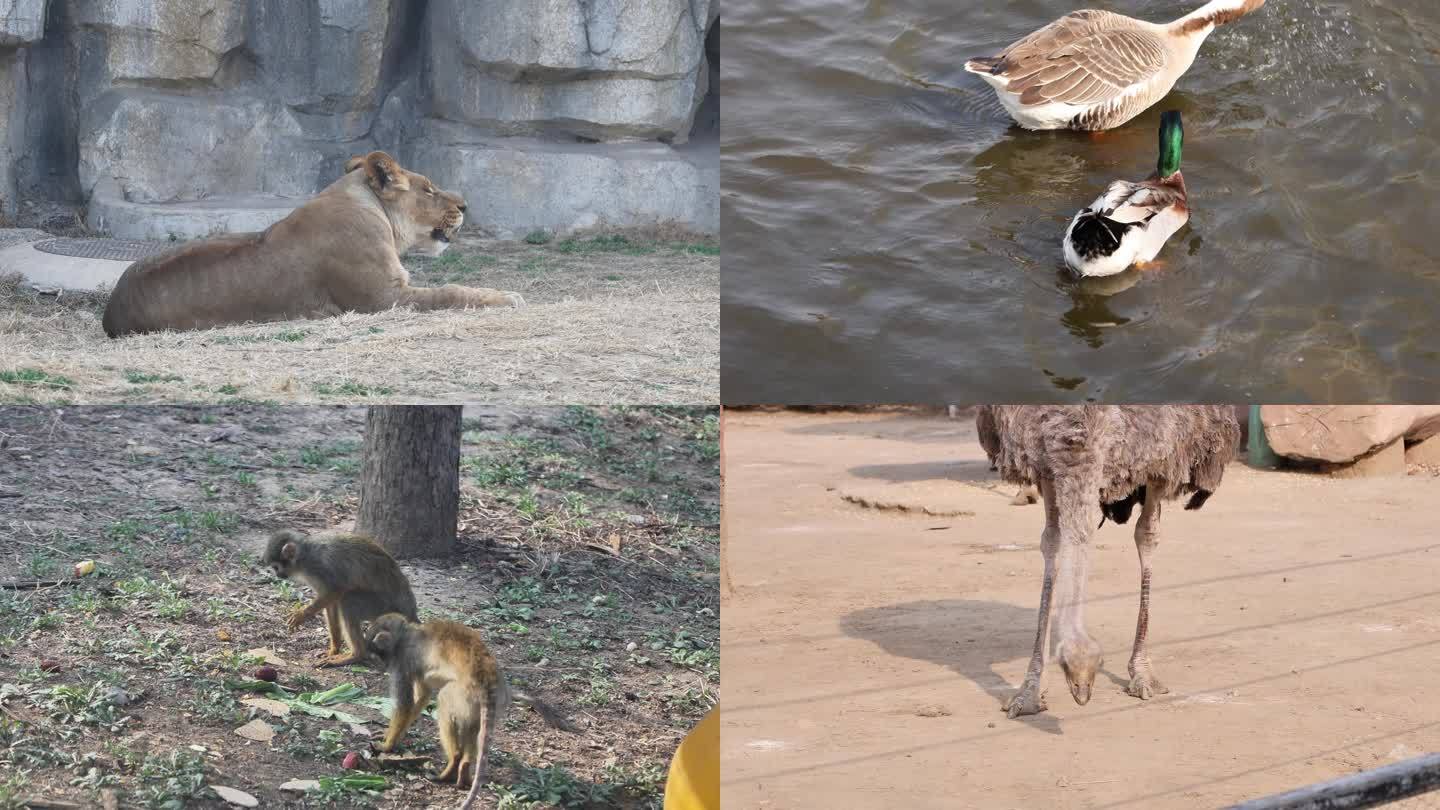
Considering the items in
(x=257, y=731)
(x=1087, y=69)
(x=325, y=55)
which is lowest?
(x=257, y=731)

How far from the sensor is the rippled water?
172 inches

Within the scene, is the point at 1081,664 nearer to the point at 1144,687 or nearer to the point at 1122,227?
the point at 1144,687

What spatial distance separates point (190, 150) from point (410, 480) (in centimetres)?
591

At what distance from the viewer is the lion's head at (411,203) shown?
643 cm

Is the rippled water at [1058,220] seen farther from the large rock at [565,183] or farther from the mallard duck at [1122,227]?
the large rock at [565,183]

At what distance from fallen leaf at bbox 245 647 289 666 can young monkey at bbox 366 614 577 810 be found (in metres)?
0.22

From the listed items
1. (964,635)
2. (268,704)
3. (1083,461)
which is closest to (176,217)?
(964,635)

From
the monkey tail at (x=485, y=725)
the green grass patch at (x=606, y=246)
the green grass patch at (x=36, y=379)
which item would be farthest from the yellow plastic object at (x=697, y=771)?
the green grass patch at (x=606, y=246)

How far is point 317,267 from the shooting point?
6.11 m

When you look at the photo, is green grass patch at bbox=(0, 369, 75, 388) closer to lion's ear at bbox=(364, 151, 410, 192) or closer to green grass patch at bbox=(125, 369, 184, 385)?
green grass patch at bbox=(125, 369, 184, 385)

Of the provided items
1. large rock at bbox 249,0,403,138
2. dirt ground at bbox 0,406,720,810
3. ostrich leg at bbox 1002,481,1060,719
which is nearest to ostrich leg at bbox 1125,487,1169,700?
ostrich leg at bbox 1002,481,1060,719

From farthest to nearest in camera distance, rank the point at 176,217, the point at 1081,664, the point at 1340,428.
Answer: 1. the point at 1340,428
2. the point at 176,217
3. the point at 1081,664

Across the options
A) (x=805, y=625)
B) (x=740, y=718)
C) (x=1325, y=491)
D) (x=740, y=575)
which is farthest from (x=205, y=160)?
(x=1325, y=491)

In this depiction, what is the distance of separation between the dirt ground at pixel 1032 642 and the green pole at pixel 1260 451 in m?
0.13
